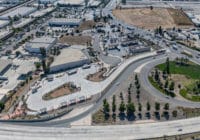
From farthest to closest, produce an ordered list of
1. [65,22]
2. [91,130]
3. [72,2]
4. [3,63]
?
[72,2], [65,22], [3,63], [91,130]

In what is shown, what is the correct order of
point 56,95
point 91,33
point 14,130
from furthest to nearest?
point 91,33, point 56,95, point 14,130

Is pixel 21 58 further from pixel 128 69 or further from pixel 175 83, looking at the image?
pixel 175 83

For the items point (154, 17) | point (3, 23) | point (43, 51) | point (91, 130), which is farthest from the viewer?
point (154, 17)

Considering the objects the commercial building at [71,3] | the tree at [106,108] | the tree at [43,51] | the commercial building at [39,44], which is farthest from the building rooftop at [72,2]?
the tree at [106,108]

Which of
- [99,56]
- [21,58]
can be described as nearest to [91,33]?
[99,56]

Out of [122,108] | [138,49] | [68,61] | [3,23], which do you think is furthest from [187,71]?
[3,23]

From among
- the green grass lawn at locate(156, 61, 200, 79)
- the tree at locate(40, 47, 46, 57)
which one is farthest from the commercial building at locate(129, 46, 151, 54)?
the tree at locate(40, 47, 46, 57)

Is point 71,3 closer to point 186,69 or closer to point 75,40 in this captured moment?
point 75,40
